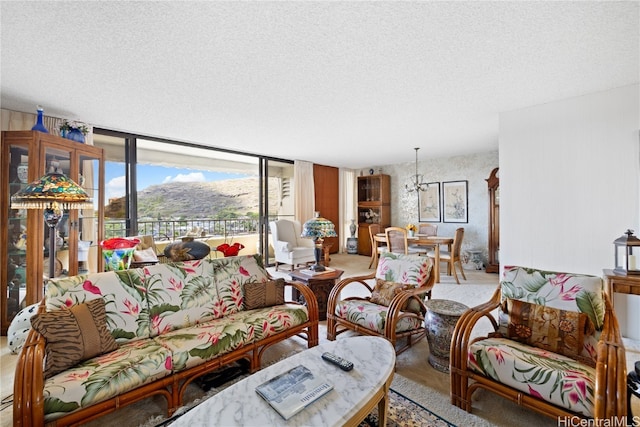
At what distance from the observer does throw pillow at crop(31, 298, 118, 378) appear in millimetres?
1449

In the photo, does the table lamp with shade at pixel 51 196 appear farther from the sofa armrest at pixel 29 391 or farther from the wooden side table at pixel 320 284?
the wooden side table at pixel 320 284

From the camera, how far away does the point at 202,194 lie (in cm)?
671

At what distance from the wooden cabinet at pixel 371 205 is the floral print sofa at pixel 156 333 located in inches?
199

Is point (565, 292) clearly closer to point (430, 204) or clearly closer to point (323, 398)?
point (323, 398)

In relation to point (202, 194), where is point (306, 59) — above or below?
above

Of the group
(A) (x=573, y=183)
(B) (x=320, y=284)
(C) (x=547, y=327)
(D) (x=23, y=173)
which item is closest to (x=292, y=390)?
(C) (x=547, y=327)

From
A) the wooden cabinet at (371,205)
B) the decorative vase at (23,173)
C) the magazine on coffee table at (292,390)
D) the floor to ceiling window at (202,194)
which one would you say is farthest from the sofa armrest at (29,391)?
the wooden cabinet at (371,205)

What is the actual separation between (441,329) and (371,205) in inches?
212

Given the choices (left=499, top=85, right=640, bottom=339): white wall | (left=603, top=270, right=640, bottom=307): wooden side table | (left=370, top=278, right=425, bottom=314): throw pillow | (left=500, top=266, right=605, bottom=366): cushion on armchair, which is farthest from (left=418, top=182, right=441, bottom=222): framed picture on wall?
(left=500, top=266, right=605, bottom=366): cushion on armchair

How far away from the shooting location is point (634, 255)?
2.54m

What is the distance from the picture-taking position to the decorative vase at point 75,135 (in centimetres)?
315

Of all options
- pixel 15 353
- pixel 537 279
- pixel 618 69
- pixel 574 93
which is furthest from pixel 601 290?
pixel 15 353

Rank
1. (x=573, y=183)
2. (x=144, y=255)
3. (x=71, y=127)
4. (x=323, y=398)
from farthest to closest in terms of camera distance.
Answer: (x=144, y=255), (x=71, y=127), (x=573, y=183), (x=323, y=398)

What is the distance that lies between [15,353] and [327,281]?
2884mm
